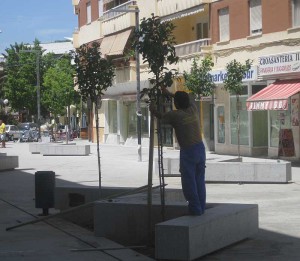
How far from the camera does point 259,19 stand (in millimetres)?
30219

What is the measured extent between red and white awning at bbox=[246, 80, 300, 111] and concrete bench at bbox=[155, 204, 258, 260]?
51.9 feet

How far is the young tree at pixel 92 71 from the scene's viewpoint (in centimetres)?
1315

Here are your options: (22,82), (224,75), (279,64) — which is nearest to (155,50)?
(279,64)

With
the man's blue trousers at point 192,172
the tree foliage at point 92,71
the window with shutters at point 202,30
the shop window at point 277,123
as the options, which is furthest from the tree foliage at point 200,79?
the man's blue trousers at point 192,172

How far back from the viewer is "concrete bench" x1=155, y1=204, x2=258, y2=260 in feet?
28.3

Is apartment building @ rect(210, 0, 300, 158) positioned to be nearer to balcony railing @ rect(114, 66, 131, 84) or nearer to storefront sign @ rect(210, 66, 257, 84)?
storefront sign @ rect(210, 66, 257, 84)

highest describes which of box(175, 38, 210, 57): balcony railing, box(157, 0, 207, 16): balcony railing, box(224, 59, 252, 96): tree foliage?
box(157, 0, 207, 16): balcony railing

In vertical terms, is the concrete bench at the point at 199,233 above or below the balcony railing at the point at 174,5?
below

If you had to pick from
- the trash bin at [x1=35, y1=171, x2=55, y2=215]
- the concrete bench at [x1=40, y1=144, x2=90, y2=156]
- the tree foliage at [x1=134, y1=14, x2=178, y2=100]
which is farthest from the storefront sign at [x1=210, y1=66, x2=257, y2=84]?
the tree foliage at [x1=134, y1=14, x2=178, y2=100]

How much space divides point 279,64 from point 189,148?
1907 centimetres

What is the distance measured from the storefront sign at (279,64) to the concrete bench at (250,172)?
27.5ft

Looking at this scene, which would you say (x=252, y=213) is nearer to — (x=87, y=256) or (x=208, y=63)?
(x=87, y=256)

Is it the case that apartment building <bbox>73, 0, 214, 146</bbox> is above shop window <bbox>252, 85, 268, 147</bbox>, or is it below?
above

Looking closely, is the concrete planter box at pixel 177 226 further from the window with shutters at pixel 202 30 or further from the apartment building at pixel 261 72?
the window with shutters at pixel 202 30
